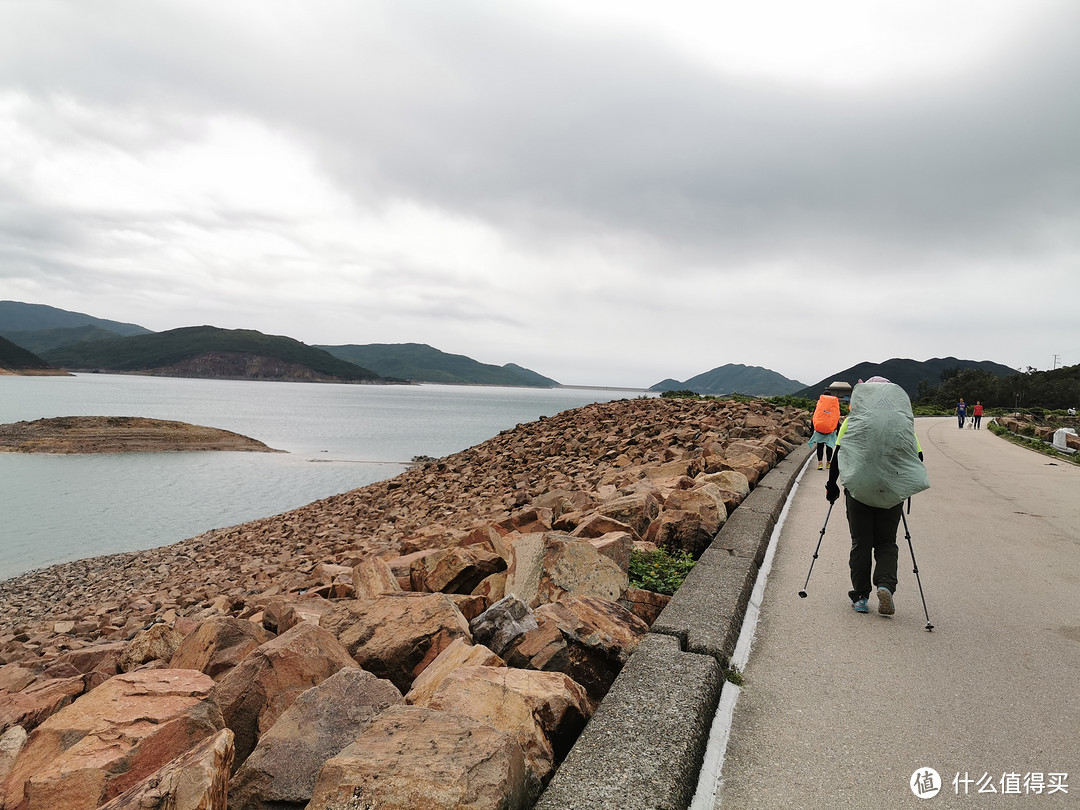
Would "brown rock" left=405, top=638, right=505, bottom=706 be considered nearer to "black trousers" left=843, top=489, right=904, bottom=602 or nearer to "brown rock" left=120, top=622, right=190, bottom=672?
"brown rock" left=120, top=622, right=190, bottom=672

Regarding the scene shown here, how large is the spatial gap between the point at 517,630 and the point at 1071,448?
2463 cm

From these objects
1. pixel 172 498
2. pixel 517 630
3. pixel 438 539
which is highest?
pixel 517 630

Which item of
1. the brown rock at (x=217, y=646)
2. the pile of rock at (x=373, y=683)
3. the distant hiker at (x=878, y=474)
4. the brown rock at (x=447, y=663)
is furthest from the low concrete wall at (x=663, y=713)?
the brown rock at (x=217, y=646)

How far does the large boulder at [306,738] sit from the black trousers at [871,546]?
→ 156 inches

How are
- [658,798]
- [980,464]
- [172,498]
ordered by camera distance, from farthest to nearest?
1. [172,498]
2. [980,464]
3. [658,798]

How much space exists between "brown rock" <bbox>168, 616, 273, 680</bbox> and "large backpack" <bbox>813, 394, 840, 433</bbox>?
1024 cm

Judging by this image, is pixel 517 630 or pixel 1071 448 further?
pixel 1071 448

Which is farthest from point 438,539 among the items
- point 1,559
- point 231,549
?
point 1,559

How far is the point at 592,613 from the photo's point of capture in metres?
4.11

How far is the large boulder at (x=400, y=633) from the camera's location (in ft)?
12.5

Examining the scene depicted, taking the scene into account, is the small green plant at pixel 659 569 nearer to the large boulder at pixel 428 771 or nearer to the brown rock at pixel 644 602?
Answer: the brown rock at pixel 644 602

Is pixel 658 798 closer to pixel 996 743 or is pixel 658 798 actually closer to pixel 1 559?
pixel 996 743

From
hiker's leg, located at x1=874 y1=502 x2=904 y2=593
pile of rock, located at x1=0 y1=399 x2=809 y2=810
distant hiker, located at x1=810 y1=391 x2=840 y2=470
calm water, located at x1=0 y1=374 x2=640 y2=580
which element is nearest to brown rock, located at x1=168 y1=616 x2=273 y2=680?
pile of rock, located at x1=0 y1=399 x2=809 y2=810

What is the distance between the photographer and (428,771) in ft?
7.22
